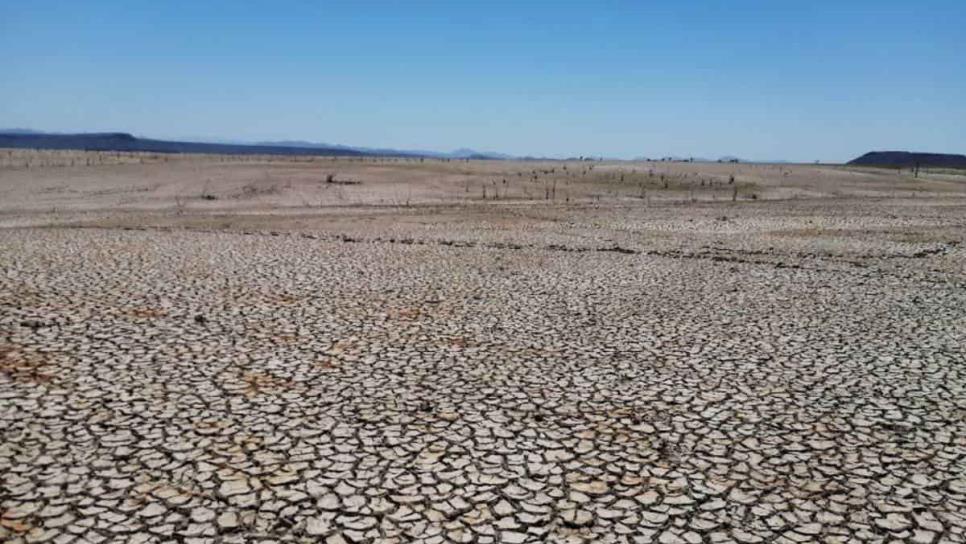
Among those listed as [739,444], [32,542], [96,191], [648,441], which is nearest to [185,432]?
[32,542]

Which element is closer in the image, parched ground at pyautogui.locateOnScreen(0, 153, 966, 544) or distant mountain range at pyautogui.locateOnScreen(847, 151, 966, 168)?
parched ground at pyautogui.locateOnScreen(0, 153, 966, 544)

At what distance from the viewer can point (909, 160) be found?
108 m

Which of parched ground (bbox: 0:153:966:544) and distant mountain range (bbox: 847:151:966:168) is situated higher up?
distant mountain range (bbox: 847:151:966:168)

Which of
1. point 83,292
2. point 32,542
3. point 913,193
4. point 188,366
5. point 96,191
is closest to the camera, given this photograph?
point 32,542

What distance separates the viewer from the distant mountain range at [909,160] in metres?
98.8

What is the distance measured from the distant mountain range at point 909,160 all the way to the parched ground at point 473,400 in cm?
10190

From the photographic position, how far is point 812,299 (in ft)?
38.3

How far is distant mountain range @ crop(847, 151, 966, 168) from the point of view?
9875 centimetres

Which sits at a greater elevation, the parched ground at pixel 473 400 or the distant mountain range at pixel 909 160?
the distant mountain range at pixel 909 160

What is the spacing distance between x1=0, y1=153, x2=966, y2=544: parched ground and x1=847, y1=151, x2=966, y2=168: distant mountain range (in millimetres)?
101904

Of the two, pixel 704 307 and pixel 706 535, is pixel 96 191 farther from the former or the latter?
pixel 706 535

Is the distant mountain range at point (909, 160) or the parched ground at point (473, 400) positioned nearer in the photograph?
the parched ground at point (473, 400)

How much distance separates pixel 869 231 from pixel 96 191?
34.4 meters

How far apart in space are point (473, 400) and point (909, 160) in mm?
124030
